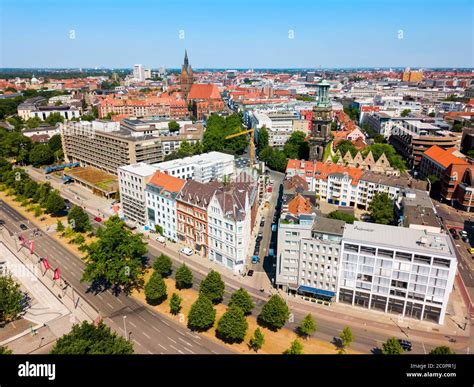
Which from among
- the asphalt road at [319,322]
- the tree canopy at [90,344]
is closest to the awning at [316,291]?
the asphalt road at [319,322]

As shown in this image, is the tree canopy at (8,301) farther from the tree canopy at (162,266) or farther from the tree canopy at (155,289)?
the tree canopy at (162,266)

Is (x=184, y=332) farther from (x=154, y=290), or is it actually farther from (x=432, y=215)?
(x=432, y=215)

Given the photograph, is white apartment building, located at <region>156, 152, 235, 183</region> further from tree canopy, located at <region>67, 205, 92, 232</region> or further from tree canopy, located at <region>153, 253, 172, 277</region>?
tree canopy, located at <region>153, 253, 172, 277</region>

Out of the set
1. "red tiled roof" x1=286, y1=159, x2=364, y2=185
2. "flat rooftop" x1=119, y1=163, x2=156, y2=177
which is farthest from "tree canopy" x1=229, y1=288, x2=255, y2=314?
"red tiled roof" x1=286, y1=159, x2=364, y2=185

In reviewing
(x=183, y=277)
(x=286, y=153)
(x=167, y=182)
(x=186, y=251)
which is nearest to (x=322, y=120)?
(x=286, y=153)

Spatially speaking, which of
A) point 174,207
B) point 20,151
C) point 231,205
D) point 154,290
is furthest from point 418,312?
point 20,151

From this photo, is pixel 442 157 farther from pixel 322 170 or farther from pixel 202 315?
pixel 202 315

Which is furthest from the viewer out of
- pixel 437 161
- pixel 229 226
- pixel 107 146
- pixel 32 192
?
pixel 107 146
